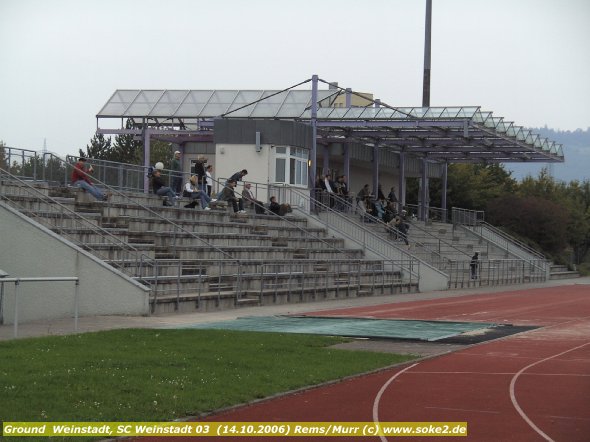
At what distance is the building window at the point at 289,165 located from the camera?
45.5 meters

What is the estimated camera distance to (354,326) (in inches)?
938

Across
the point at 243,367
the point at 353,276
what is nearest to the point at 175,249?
the point at 353,276

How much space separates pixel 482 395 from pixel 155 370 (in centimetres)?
436

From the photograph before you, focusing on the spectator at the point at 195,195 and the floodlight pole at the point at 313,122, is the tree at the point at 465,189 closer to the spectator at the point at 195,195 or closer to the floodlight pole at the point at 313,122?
the floodlight pole at the point at 313,122

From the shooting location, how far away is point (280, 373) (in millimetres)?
15008

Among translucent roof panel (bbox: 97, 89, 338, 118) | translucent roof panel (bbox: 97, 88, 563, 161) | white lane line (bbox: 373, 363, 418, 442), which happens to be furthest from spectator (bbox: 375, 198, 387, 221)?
white lane line (bbox: 373, 363, 418, 442)

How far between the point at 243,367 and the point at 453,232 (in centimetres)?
4514

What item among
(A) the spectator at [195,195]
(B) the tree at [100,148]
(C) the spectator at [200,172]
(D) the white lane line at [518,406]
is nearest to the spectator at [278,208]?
(C) the spectator at [200,172]

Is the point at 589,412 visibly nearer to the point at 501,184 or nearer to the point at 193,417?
the point at 193,417

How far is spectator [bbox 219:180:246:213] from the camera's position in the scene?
124 feet

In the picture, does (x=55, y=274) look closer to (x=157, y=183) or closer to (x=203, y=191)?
(x=157, y=183)

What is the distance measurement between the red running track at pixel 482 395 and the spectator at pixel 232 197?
16.6 m

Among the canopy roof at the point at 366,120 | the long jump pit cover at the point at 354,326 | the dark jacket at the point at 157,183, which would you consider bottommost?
the long jump pit cover at the point at 354,326
